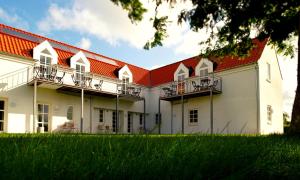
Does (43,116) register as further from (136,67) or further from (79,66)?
(136,67)

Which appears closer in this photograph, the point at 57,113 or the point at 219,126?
the point at 57,113

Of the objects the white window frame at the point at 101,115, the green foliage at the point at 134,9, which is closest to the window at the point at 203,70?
the white window frame at the point at 101,115

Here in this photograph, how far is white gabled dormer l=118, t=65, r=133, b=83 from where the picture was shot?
23714mm

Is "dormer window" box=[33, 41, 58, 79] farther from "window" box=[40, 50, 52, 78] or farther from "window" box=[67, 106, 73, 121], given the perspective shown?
"window" box=[67, 106, 73, 121]

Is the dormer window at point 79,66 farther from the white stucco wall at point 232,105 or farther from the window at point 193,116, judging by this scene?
the window at point 193,116

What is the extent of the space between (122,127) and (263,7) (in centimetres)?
1592

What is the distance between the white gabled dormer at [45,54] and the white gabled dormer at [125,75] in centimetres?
626

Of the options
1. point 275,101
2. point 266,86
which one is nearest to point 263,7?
point 266,86

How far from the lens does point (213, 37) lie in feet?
42.0

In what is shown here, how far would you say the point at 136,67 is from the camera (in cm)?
2739

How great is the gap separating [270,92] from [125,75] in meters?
11.9

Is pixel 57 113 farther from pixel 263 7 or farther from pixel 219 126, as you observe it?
pixel 263 7

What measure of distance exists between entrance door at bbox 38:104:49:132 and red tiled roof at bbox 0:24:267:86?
3273 millimetres

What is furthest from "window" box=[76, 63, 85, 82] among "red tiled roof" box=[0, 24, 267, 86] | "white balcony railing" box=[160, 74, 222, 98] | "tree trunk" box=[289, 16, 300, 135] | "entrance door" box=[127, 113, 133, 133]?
"tree trunk" box=[289, 16, 300, 135]
